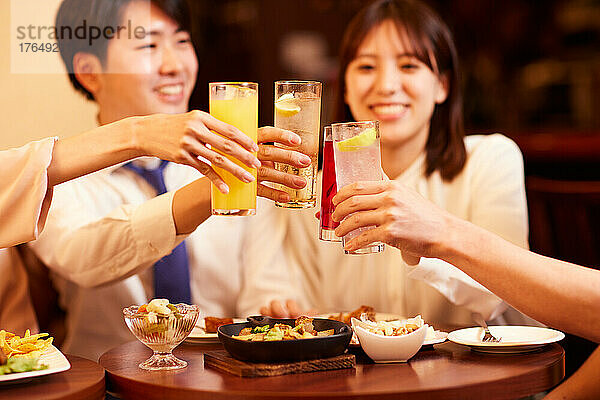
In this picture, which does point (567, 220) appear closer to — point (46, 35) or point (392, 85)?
point (392, 85)

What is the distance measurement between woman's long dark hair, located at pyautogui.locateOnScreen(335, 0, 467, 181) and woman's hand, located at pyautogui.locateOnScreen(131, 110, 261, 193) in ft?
3.84

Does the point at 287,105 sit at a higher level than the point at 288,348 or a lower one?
higher

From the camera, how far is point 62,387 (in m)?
1.38

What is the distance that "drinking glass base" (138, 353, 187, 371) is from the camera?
1521 mm

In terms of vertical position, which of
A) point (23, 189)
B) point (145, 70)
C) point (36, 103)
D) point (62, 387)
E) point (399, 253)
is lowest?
point (62, 387)

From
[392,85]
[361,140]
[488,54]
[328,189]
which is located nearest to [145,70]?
[392,85]

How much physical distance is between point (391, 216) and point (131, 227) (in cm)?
92

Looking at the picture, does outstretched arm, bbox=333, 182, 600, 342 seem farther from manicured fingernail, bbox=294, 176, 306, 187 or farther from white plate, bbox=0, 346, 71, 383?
white plate, bbox=0, 346, 71, 383

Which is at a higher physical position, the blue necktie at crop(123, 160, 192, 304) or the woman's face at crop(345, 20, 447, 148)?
the woman's face at crop(345, 20, 447, 148)

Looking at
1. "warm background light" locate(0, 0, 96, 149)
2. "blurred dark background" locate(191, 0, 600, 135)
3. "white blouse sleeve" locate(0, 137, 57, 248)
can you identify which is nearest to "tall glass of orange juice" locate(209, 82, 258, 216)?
"white blouse sleeve" locate(0, 137, 57, 248)

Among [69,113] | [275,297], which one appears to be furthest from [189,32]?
[275,297]

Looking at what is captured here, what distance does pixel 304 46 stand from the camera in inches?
197

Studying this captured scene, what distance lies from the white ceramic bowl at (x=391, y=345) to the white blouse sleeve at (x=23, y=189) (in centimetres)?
76

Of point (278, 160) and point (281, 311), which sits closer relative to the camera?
point (278, 160)
